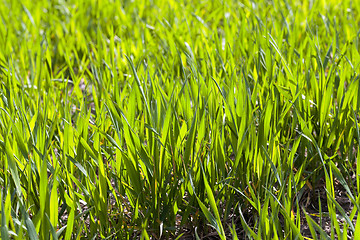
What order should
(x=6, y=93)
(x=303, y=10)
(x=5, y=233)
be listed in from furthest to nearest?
(x=303, y=10), (x=6, y=93), (x=5, y=233)

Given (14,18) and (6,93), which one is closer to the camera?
(6,93)

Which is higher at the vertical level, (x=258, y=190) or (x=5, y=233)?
(x=5, y=233)

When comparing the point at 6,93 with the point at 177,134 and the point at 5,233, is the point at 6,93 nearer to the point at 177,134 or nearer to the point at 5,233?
the point at 177,134

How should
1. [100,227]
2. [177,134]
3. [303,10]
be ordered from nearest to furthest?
[100,227]
[177,134]
[303,10]

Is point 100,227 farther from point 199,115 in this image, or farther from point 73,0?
point 73,0

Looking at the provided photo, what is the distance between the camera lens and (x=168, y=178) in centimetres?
108

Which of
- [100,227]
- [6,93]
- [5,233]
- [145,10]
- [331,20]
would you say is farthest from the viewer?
[145,10]

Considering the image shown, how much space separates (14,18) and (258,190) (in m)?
1.86

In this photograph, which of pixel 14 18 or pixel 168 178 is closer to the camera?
pixel 168 178

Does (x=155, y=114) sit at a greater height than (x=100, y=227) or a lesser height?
greater

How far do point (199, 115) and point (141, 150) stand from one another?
0.20 metres

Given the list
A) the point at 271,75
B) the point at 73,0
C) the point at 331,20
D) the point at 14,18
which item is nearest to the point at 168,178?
the point at 271,75

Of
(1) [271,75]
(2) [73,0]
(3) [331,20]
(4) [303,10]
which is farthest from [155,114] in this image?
(2) [73,0]

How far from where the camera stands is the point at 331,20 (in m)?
1.91
